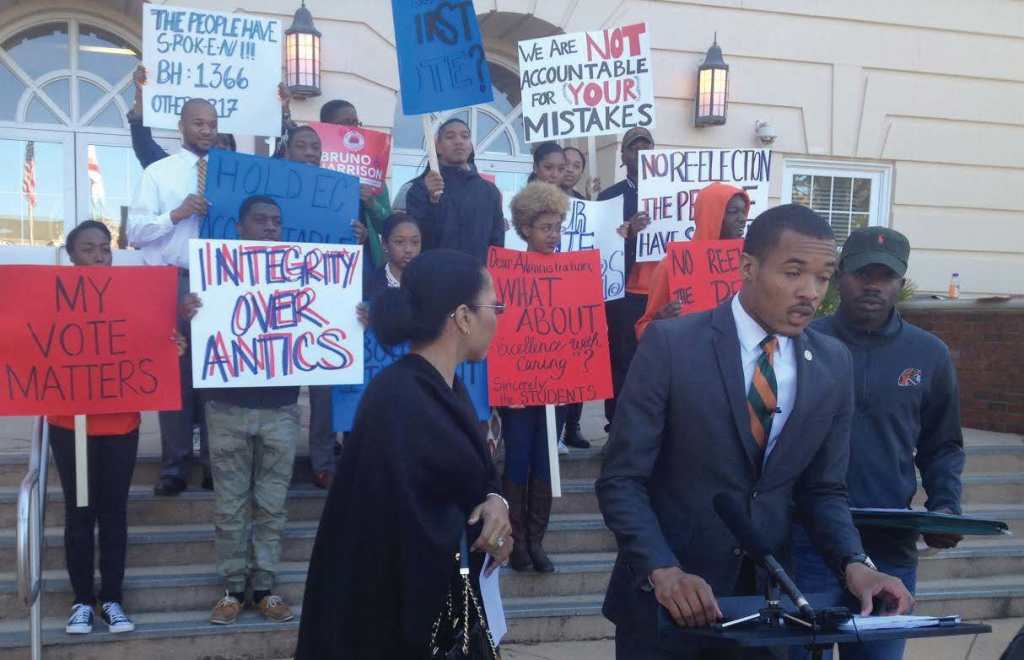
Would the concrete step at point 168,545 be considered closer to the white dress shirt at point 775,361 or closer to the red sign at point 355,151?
the red sign at point 355,151

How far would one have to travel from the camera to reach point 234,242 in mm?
4703

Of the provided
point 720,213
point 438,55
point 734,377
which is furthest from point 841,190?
point 734,377

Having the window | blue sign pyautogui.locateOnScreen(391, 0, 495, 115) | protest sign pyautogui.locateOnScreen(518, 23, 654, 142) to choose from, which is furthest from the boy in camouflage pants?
the window

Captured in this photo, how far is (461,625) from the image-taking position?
2428mm

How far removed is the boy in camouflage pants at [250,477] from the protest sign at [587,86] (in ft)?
9.30

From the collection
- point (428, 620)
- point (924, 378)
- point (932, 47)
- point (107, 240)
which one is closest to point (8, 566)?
point (107, 240)

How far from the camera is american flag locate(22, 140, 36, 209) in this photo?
9.39 m

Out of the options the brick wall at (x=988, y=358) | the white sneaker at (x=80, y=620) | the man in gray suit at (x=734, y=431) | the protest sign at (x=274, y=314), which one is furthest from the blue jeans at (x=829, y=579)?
the brick wall at (x=988, y=358)

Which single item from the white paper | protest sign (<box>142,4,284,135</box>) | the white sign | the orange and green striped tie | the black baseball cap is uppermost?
protest sign (<box>142,4,284,135</box>)

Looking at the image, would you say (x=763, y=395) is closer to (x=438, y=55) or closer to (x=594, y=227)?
(x=438, y=55)

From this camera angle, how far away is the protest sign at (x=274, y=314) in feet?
15.3

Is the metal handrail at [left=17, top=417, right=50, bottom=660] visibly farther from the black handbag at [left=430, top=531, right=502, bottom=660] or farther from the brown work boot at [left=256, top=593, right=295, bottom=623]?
the black handbag at [left=430, top=531, right=502, bottom=660]

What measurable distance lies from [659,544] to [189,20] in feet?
17.1

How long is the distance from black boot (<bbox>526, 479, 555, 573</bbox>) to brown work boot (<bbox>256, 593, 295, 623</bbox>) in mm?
1460
